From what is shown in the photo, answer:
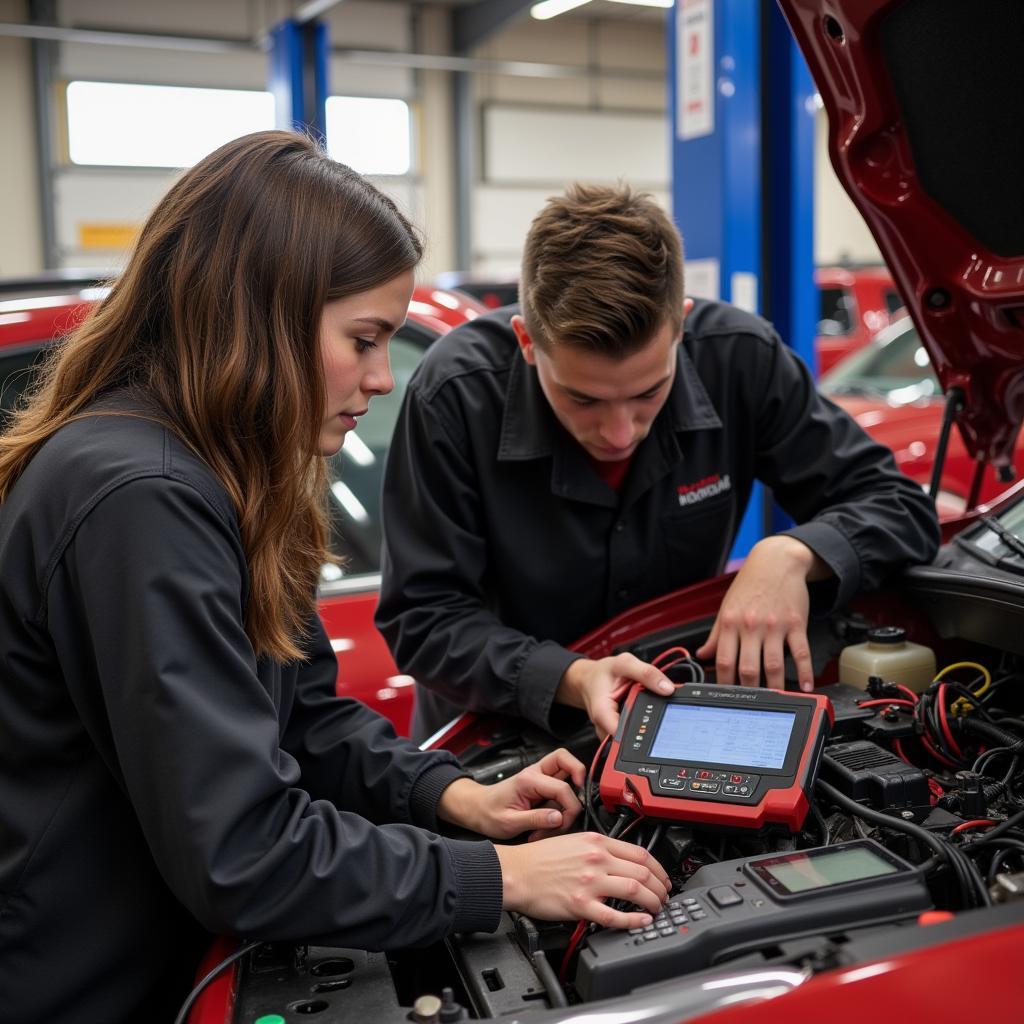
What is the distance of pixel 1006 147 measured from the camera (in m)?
1.65

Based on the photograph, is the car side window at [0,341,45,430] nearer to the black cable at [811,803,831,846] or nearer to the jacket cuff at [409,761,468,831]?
the jacket cuff at [409,761,468,831]

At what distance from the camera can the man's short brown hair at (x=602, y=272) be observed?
171 centimetres

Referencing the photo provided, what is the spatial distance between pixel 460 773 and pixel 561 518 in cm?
60

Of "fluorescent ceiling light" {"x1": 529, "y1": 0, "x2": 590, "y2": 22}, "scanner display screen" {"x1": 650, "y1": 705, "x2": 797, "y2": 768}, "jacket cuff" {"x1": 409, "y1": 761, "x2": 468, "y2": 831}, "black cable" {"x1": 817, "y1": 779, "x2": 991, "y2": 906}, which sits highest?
"fluorescent ceiling light" {"x1": 529, "y1": 0, "x2": 590, "y2": 22}

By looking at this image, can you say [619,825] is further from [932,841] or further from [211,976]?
[211,976]

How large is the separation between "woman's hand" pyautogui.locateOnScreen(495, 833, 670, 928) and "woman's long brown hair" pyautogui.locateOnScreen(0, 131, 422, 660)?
35 centimetres

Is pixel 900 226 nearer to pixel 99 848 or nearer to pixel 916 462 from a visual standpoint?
pixel 99 848

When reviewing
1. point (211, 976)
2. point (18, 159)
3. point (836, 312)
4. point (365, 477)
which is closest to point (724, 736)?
point (211, 976)

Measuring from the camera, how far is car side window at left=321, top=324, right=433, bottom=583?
269cm

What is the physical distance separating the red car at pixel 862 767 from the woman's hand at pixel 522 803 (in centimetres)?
4

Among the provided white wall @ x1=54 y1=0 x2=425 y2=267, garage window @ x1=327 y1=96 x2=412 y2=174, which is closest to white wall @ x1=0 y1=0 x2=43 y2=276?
white wall @ x1=54 y1=0 x2=425 y2=267

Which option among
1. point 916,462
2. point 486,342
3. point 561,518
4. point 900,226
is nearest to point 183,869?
point 561,518

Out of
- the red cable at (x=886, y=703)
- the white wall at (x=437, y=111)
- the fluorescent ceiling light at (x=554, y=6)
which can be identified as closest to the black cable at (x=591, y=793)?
the red cable at (x=886, y=703)

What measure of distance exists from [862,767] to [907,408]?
162 inches
